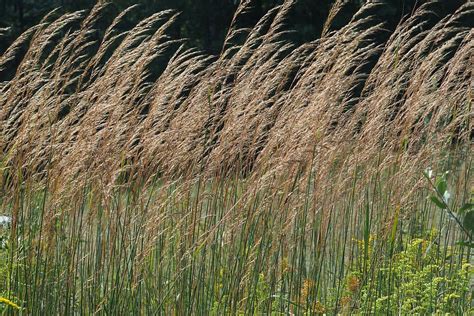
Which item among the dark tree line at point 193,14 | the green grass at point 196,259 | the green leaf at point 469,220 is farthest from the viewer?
the dark tree line at point 193,14

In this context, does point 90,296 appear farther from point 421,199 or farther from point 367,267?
point 421,199

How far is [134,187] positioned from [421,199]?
1565 millimetres

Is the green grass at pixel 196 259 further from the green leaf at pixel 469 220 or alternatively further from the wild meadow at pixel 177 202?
the green leaf at pixel 469 220

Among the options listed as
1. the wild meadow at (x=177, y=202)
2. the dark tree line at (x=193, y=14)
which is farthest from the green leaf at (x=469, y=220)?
the dark tree line at (x=193, y=14)

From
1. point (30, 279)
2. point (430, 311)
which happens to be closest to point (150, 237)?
point (30, 279)

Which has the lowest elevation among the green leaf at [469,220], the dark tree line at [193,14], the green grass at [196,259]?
the green grass at [196,259]

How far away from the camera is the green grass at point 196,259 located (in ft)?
10.7

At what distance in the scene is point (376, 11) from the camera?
15938mm

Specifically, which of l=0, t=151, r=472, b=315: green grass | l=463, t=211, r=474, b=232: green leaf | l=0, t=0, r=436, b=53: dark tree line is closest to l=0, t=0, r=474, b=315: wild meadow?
l=0, t=151, r=472, b=315: green grass

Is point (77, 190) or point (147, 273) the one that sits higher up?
point (77, 190)

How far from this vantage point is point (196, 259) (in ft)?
11.7

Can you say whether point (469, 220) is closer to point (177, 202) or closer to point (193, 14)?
point (177, 202)

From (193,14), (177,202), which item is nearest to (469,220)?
(177,202)

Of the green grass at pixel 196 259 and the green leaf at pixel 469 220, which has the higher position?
the green leaf at pixel 469 220
